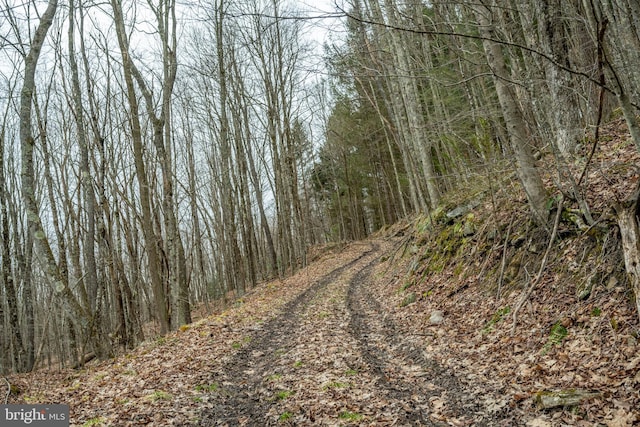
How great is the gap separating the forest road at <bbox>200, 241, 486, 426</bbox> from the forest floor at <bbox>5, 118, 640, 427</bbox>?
0.08 ft

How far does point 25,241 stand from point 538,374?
18648 mm

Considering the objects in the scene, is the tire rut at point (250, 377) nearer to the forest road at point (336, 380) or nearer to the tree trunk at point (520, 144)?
the forest road at point (336, 380)

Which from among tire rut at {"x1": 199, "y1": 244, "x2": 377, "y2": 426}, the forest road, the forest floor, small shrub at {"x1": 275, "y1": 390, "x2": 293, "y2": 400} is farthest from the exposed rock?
small shrub at {"x1": 275, "y1": 390, "x2": 293, "y2": 400}

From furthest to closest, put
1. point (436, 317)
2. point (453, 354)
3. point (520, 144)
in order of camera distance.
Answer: point (436, 317), point (520, 144), point (453, 354)

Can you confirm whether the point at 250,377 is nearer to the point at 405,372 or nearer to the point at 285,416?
the point at 285,416

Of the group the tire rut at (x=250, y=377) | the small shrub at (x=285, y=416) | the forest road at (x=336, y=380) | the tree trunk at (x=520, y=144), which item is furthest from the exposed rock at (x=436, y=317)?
the small shrub at (x=285, y=416)

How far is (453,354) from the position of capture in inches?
212

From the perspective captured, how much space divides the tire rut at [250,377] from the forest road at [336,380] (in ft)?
0.04

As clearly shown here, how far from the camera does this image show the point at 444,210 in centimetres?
1086

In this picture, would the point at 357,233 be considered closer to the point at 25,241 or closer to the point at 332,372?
the point at 25,241

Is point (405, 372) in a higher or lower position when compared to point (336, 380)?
lower

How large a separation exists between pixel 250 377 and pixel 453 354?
2977 mm

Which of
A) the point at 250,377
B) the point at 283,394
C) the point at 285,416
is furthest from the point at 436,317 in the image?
the point at 285,416

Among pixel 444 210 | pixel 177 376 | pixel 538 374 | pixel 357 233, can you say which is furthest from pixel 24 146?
pixel 357 233
